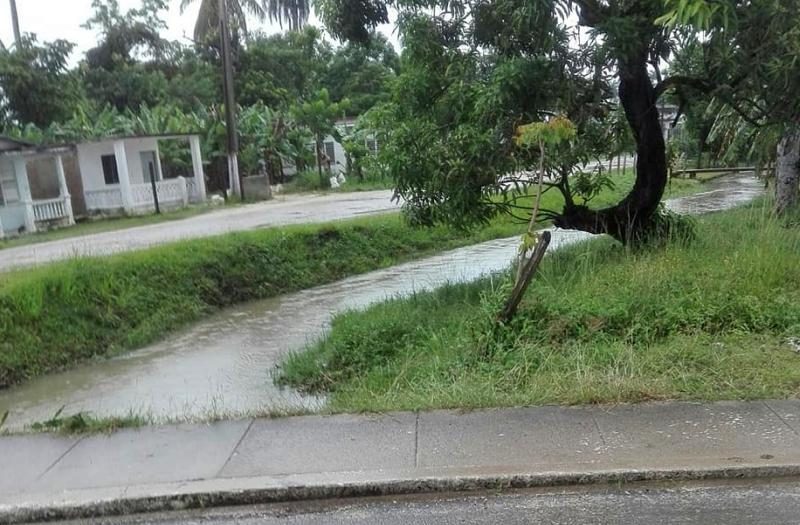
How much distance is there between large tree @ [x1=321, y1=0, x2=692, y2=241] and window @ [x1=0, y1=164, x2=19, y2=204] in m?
16.6

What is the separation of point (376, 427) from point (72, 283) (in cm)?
687

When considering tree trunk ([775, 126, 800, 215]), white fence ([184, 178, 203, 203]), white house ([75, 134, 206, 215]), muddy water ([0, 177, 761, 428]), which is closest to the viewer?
muddy water ([0, 177, 761, 428])

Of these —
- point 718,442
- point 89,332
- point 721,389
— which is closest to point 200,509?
point 718,442

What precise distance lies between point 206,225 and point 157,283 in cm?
760

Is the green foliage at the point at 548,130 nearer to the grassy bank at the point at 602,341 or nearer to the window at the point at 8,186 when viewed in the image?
the grassy bank at the point at 602,341

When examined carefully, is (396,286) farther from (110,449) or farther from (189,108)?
(189,108)

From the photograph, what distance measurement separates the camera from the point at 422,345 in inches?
279

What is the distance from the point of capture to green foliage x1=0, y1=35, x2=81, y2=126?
969 inches

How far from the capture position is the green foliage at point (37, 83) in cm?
2462

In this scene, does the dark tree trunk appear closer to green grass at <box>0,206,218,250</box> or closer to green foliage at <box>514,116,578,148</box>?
green foliage at <box>514,116,578,148</box>

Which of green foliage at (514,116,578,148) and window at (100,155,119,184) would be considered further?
window at (100,155,119,184)

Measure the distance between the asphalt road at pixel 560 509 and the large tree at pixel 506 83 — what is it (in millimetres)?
4393

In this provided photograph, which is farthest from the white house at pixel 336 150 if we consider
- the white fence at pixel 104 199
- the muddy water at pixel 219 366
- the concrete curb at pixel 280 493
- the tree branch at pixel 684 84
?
the concrete curb at pixel 280 493

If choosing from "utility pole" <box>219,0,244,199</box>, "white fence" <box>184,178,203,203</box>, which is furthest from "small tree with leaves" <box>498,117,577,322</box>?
"white fence" <box>184,178,203,203</box>
